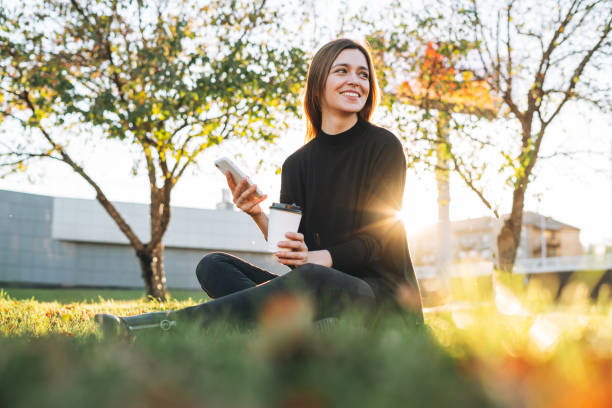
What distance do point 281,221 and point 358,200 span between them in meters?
0.75

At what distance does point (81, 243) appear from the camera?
3866cm

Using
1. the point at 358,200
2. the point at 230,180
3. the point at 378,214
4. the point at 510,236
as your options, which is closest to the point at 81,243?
the point at 510,236

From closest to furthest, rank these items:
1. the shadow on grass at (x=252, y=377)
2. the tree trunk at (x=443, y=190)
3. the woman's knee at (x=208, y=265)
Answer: the shadow on grass at (x=252, y=377)
the woman's knee at (x=208, y=265)
the tree trunk at (x=443, y=190)

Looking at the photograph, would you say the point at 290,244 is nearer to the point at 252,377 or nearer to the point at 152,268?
the point at 252,377

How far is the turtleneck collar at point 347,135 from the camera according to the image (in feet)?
11.3

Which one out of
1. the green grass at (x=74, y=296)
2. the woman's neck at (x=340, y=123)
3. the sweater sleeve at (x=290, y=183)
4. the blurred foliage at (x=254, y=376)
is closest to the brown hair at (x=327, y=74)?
the woman's neck at (x=340, y=123)

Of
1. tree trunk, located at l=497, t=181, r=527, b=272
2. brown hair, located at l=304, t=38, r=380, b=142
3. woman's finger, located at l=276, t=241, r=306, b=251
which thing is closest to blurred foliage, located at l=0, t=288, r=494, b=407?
woman's finger, located at l=276, t=241, r=306, b=251

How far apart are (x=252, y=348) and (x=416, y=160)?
915 cm

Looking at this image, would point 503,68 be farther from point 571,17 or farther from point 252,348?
point 252,348

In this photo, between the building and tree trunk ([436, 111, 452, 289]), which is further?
the building

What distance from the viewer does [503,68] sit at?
1076 centimetres

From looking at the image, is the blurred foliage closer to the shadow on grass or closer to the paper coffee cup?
the shadow on grass

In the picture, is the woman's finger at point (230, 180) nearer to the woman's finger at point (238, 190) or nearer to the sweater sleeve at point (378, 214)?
the woman's finger at point (238, 190)

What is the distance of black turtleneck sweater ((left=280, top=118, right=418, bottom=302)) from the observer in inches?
113
